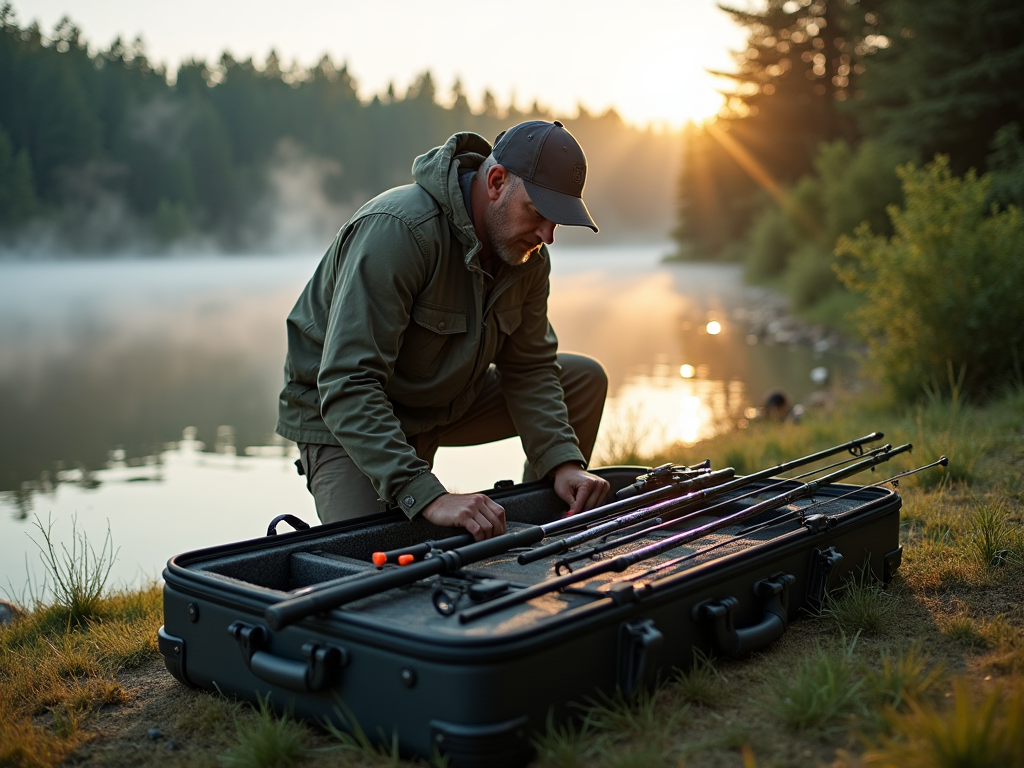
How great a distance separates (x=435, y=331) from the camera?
132 inches

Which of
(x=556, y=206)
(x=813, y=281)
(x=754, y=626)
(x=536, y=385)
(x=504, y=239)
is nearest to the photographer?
(x=754, y=626)

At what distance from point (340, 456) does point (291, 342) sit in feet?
1.52

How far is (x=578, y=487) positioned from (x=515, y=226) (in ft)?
3.14

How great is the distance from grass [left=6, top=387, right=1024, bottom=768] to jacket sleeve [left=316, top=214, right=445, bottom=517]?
784 mm

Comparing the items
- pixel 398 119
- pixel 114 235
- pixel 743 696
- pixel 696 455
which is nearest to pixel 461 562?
pixel 743 696

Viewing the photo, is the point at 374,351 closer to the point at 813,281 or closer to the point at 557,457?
the point at 557,457

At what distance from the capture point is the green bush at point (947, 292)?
699 centimetres

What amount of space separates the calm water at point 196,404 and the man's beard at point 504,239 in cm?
235

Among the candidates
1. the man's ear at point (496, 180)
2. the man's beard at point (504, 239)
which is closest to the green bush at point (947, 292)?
the man's beard at point (504, 239)

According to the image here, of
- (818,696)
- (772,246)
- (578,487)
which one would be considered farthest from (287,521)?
(772,246)

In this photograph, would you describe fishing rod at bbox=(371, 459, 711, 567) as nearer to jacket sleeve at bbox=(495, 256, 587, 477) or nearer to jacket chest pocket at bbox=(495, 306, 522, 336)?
jacket sleeve at bbox=(495, 256, 587, 477)

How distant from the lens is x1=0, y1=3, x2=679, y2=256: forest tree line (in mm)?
34531

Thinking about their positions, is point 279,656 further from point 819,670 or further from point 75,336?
point 75,336

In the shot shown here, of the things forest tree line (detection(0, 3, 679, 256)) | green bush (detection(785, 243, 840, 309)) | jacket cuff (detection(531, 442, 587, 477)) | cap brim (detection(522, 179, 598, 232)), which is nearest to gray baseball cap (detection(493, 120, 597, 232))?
cap brim (detection(522, 179, 598, 232))
